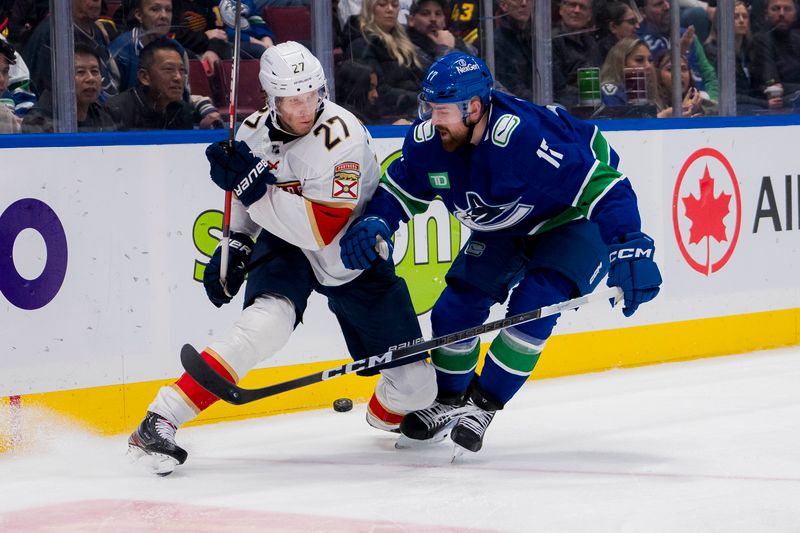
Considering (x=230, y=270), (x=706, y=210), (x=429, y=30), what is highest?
(x=429, y=30)

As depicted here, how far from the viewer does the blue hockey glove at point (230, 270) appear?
3.31m

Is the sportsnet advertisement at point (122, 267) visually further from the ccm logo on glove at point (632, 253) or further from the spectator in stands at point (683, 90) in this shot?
the ccm logo on glove at point (632, 253)

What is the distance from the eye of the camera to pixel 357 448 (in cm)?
362

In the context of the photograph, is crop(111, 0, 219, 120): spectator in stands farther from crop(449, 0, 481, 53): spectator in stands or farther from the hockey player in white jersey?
crop(449, 0, 481, 53): spectator in stands

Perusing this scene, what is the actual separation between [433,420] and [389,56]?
160 cm

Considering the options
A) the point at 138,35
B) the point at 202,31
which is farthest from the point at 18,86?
the point at 202,31

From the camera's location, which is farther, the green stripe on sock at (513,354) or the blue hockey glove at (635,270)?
the green stripe on sock at (513,354)

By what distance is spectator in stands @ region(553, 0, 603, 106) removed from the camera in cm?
504

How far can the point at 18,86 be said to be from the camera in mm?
3781

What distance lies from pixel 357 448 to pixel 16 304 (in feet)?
3.43

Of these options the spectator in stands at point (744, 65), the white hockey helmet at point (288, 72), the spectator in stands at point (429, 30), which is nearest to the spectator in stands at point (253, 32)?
the spectator in stands at point (429, 30)

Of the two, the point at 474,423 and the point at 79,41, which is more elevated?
the point at 79,41

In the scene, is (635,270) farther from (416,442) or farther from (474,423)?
(416,442)

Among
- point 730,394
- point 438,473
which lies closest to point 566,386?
point 730,394
